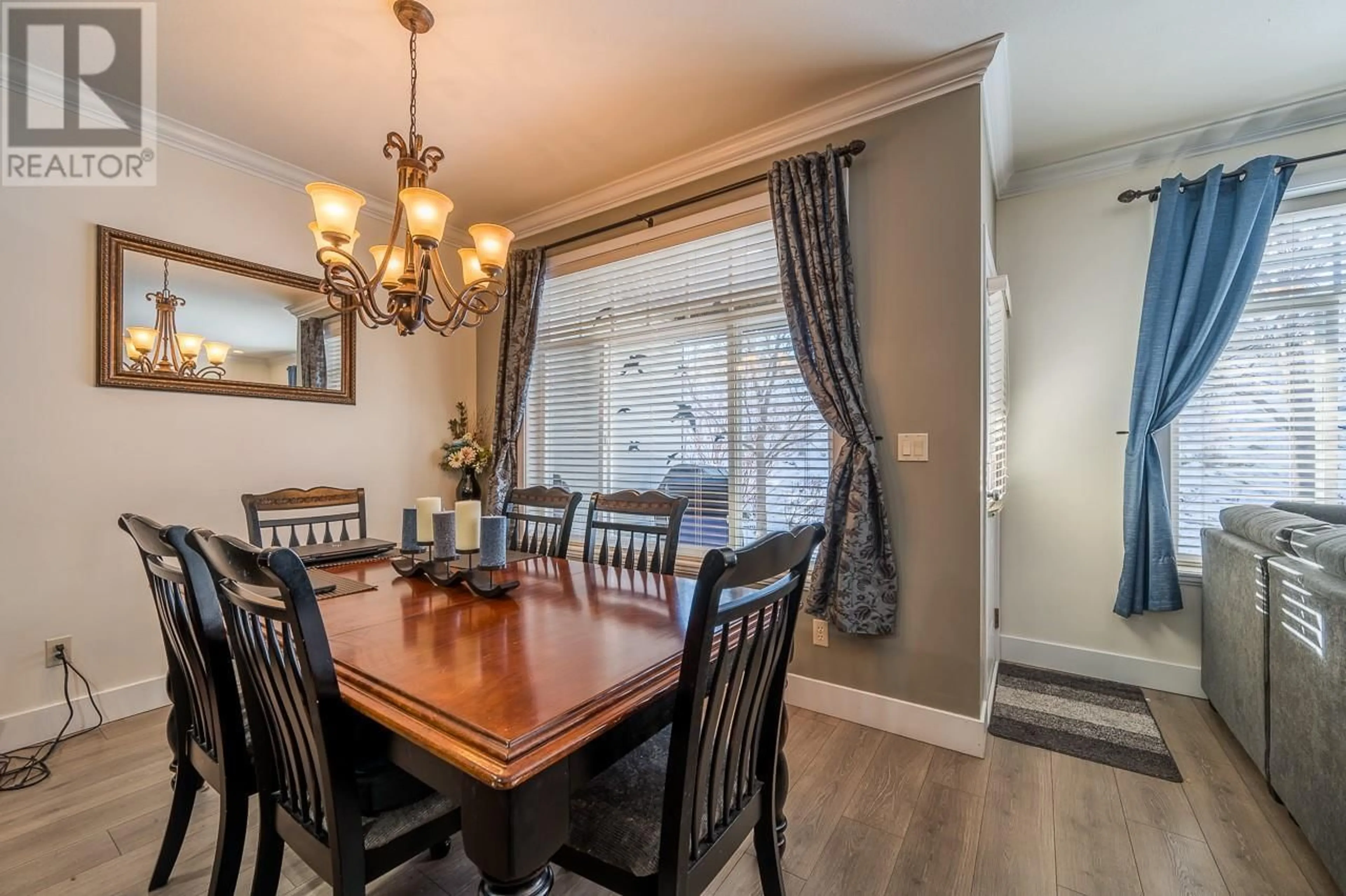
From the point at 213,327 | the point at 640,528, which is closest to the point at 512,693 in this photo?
the point at 640,528

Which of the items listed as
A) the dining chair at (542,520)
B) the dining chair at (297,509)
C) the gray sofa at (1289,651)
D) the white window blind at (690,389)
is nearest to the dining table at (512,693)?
the dining chair at (542,520)

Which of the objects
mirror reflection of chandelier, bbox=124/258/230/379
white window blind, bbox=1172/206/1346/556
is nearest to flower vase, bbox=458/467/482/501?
mirror reflection of chandelier, bbox=124/258/230/379

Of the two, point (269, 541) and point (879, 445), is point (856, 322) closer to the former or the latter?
point (879, 445)

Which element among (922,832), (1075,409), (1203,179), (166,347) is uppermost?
(1203,179)

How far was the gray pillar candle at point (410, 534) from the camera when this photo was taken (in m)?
1.89

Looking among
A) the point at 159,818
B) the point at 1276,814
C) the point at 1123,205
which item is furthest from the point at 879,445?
the point at 159,818

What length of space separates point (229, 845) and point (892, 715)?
2.23m

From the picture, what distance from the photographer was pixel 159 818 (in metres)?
1.74

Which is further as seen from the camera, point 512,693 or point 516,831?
point 512,693

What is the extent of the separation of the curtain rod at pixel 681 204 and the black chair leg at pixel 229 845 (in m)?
2.87

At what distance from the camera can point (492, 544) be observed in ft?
5.35

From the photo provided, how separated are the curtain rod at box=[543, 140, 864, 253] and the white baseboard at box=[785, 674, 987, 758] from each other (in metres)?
2.28

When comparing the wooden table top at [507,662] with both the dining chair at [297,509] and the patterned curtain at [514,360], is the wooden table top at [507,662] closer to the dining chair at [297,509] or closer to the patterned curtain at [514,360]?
the dining chair at [297,509]

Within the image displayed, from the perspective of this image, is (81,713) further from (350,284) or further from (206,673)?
(350,284)
